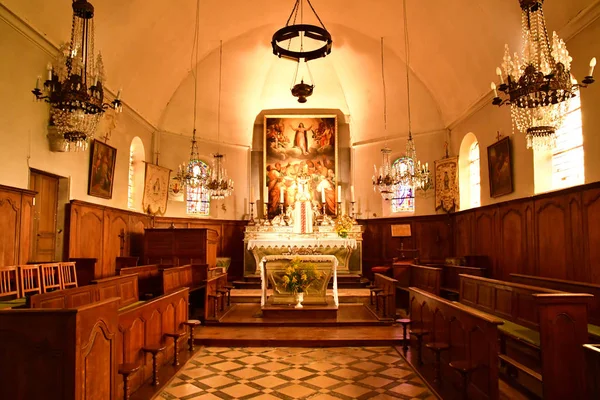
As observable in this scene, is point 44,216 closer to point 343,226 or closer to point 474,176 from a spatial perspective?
point 343,226

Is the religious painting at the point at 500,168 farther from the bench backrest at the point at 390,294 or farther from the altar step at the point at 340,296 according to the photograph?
the altar step at the point at 340,296

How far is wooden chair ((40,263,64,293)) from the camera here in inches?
255

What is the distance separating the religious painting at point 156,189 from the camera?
1331cm

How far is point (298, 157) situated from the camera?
16.7 meters

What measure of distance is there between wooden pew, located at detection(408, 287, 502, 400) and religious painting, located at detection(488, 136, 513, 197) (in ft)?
15.7

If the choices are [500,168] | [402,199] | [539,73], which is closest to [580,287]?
[539,73]

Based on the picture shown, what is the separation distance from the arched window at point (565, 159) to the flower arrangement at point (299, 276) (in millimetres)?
4930

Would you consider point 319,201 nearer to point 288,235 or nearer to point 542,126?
point 288,235

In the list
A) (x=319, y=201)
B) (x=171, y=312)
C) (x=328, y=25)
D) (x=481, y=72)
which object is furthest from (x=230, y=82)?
(x=171, y=312)

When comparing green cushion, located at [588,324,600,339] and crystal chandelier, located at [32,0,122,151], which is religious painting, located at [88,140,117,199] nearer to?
crystal chandelier, located at [32,0,122,151]

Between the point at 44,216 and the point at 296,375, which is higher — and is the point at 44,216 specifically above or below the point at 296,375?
above

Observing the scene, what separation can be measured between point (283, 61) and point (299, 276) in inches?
387

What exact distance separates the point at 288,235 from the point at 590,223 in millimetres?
8627

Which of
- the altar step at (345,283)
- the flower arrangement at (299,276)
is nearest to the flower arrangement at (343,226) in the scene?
the altar step at (345,283)
